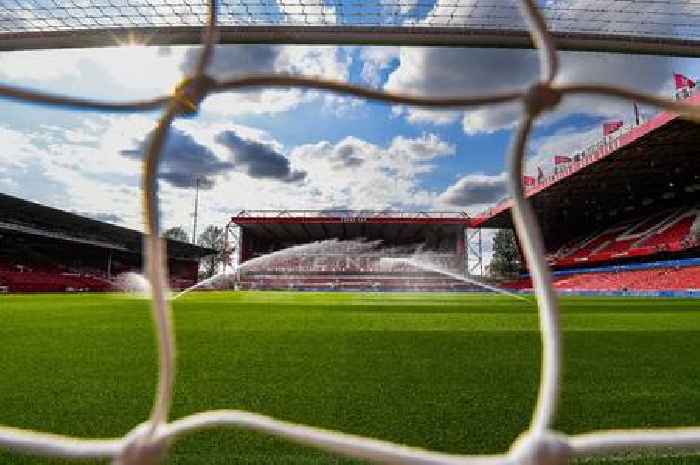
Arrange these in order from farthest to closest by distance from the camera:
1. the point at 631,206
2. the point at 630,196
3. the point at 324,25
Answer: the point at 631,206 < the point at 630,196 < the point at 324,25

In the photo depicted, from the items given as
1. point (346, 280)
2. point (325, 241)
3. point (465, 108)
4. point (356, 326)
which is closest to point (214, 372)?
point (465, 108)

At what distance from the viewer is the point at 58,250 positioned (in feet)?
97.9

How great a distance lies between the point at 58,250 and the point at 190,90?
34.0 metres

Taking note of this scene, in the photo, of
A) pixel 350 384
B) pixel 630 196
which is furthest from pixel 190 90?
pixel 630 196

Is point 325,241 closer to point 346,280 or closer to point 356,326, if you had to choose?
point 346,280

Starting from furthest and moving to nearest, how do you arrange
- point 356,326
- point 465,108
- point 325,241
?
point 325,241 → point 356,326 → point 465,108

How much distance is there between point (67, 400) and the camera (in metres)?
2.18

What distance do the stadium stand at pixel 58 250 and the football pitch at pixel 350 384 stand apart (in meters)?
22.0

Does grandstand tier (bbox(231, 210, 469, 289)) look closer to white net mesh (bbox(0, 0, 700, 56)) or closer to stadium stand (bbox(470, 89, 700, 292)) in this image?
stadium stand (bbox(470, 89, 700, 292))

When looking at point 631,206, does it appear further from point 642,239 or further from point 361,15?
point 361,15

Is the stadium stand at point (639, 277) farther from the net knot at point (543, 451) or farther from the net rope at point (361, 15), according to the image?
the net knot at point (543, 451)

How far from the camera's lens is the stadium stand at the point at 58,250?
23.3 metres

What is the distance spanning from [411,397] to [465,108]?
1750 millimetres

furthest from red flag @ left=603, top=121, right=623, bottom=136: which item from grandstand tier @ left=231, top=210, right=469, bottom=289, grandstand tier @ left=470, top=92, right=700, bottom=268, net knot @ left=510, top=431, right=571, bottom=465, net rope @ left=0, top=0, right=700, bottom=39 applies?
net knot @ left=510, top=431, right=571, bottom=465
